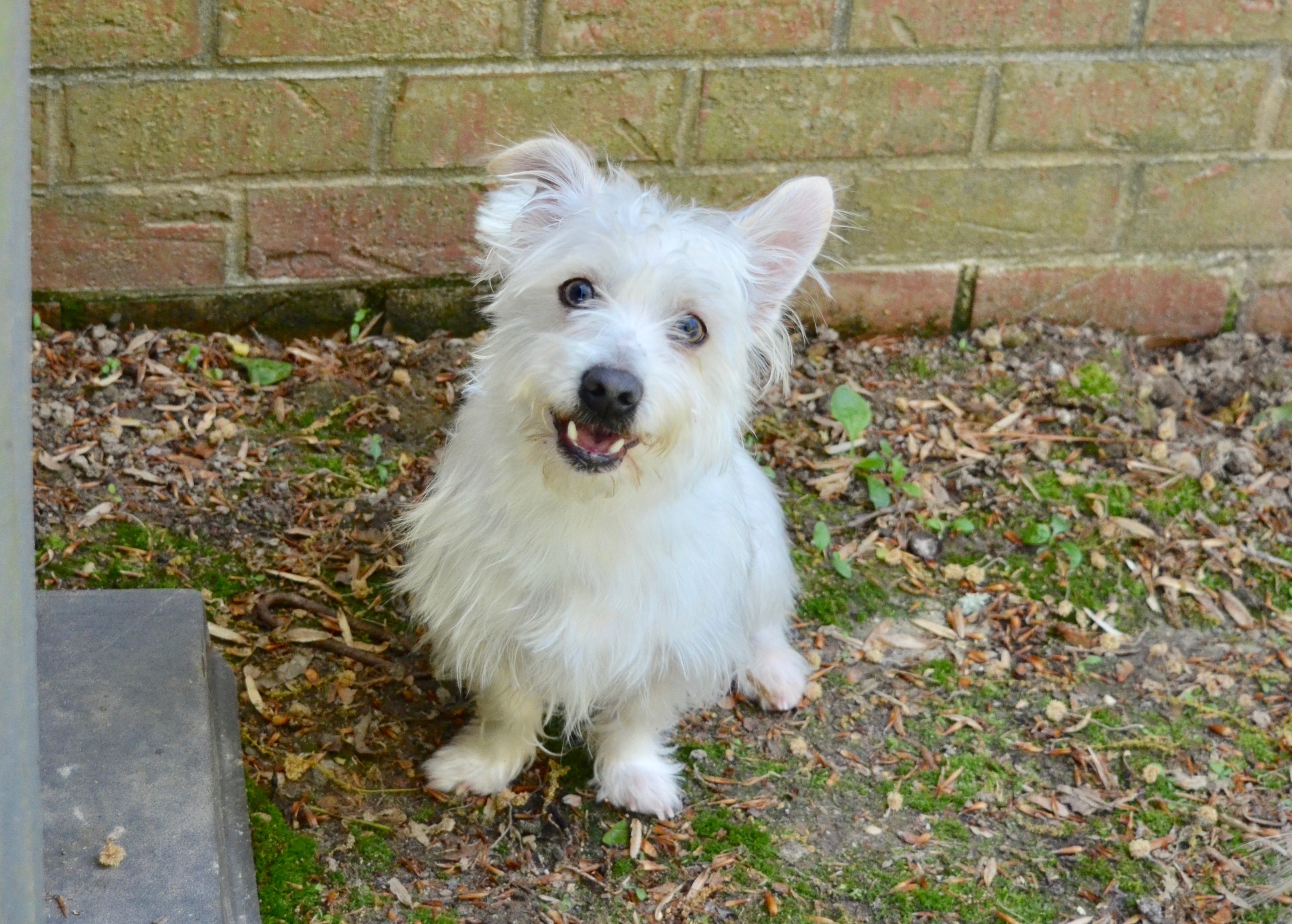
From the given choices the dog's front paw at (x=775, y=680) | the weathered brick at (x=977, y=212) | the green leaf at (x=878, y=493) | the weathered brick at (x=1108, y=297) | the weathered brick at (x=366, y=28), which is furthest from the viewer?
the weathered brick at (x=1108, y=297)

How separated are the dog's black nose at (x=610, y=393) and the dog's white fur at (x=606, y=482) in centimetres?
2

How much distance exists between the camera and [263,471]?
12.4 feet

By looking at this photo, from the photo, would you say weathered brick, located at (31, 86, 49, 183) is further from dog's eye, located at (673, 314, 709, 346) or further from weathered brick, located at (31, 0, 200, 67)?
dog's eye, located at (673, 314, 709, 346)

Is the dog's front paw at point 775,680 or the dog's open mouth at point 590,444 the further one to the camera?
the dog's front paw at point 775,680

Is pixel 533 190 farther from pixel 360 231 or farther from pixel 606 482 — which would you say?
pixel 360 231

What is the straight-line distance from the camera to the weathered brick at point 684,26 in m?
3.81

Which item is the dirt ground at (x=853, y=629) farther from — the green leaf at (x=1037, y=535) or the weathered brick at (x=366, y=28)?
the weathered brick at (x=366, y=28)

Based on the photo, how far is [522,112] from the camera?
12.8 feet

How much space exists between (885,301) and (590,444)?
2.32 m

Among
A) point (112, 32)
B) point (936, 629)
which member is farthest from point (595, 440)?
point (112, 32)

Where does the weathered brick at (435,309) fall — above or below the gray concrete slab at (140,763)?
above

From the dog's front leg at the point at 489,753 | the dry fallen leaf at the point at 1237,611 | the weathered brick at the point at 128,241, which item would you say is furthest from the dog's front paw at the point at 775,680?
the weathered brick at the point at 128,241

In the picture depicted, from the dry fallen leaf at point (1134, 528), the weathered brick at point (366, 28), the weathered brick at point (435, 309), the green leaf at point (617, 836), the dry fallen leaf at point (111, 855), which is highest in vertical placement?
the weathered brick at point (366, 28)

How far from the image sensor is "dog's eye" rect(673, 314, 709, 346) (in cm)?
248
